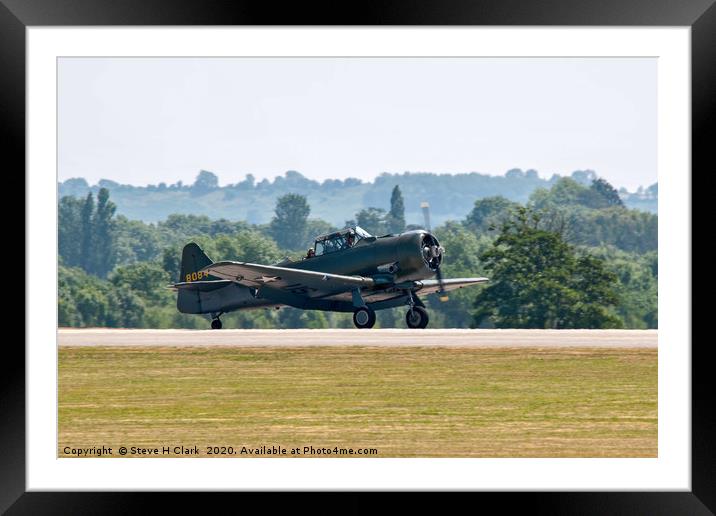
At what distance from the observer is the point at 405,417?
44.3ft

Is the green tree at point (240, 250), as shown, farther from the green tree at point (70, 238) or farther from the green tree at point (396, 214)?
the green tree at point (396, 214)

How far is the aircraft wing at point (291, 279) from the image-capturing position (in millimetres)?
23644

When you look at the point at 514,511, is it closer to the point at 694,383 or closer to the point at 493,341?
the point at 694,383

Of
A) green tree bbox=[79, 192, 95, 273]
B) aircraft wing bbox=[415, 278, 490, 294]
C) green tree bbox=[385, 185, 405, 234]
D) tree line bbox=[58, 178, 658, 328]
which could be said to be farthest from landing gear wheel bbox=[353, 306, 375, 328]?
green tree bbox=[385, 185, 405, 234]

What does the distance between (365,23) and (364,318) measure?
1696 cm

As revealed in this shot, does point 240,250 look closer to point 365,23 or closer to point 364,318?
point 364,318

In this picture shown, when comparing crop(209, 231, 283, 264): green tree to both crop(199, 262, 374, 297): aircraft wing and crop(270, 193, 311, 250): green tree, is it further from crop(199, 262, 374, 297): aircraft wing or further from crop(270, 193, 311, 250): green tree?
crop(270, 193, 311, 250): green tree

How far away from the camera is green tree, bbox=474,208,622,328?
118 ft

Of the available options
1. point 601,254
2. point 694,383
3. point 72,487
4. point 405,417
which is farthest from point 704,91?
point 601,254

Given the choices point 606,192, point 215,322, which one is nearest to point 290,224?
point 606,192

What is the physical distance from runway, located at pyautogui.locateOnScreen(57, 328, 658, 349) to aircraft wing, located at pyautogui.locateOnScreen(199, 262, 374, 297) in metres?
1.27

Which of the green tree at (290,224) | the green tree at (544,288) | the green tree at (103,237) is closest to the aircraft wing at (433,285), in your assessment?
the green tree at (544,288)

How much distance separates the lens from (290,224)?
3698 inches

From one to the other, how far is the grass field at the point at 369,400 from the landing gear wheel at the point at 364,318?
4.44 meters
